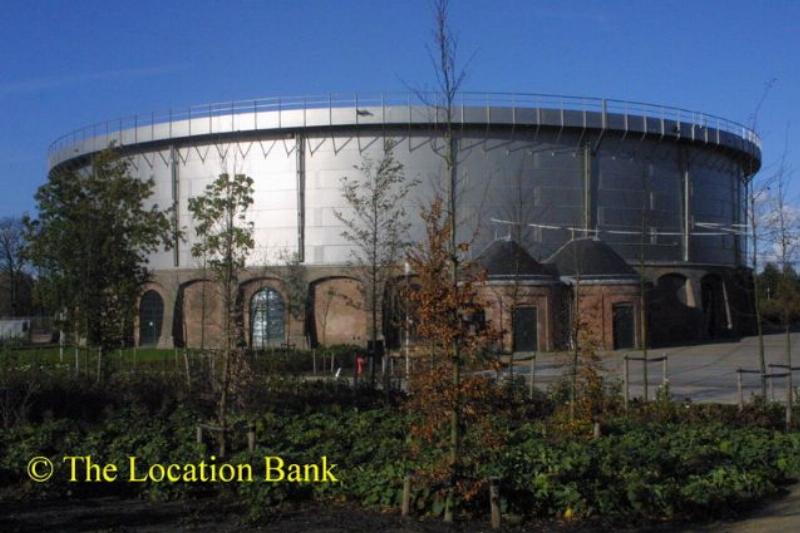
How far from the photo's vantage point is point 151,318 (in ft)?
167

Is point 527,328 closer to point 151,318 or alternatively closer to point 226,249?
point 151,318

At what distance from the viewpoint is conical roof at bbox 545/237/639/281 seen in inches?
1745

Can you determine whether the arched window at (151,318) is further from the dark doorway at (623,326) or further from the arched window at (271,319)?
the dark doorway at (623,326)

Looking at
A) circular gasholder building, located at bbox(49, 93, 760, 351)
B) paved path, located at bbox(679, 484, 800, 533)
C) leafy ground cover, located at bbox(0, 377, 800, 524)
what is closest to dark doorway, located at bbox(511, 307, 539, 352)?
circular gasholder building, located at bbox(49, 93, 760, 351)

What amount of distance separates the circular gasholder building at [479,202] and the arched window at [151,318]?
8 centimetres

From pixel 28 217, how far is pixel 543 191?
3200 centimetres

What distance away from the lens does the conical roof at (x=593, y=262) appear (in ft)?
145

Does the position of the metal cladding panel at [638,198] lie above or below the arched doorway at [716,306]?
above

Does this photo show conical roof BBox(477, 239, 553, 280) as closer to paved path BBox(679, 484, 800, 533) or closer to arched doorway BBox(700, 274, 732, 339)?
arched doorway BBox(700, 274, 732, 339)

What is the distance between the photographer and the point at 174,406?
16328mm

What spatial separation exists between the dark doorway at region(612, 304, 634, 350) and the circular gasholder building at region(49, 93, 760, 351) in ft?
0.26

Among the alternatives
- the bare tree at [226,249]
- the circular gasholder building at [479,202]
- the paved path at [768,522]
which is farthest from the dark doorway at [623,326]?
the paved path at [768,522]

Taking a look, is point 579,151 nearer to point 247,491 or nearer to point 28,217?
point 28,217

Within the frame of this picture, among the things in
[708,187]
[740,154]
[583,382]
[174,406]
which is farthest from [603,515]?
[740,154]
